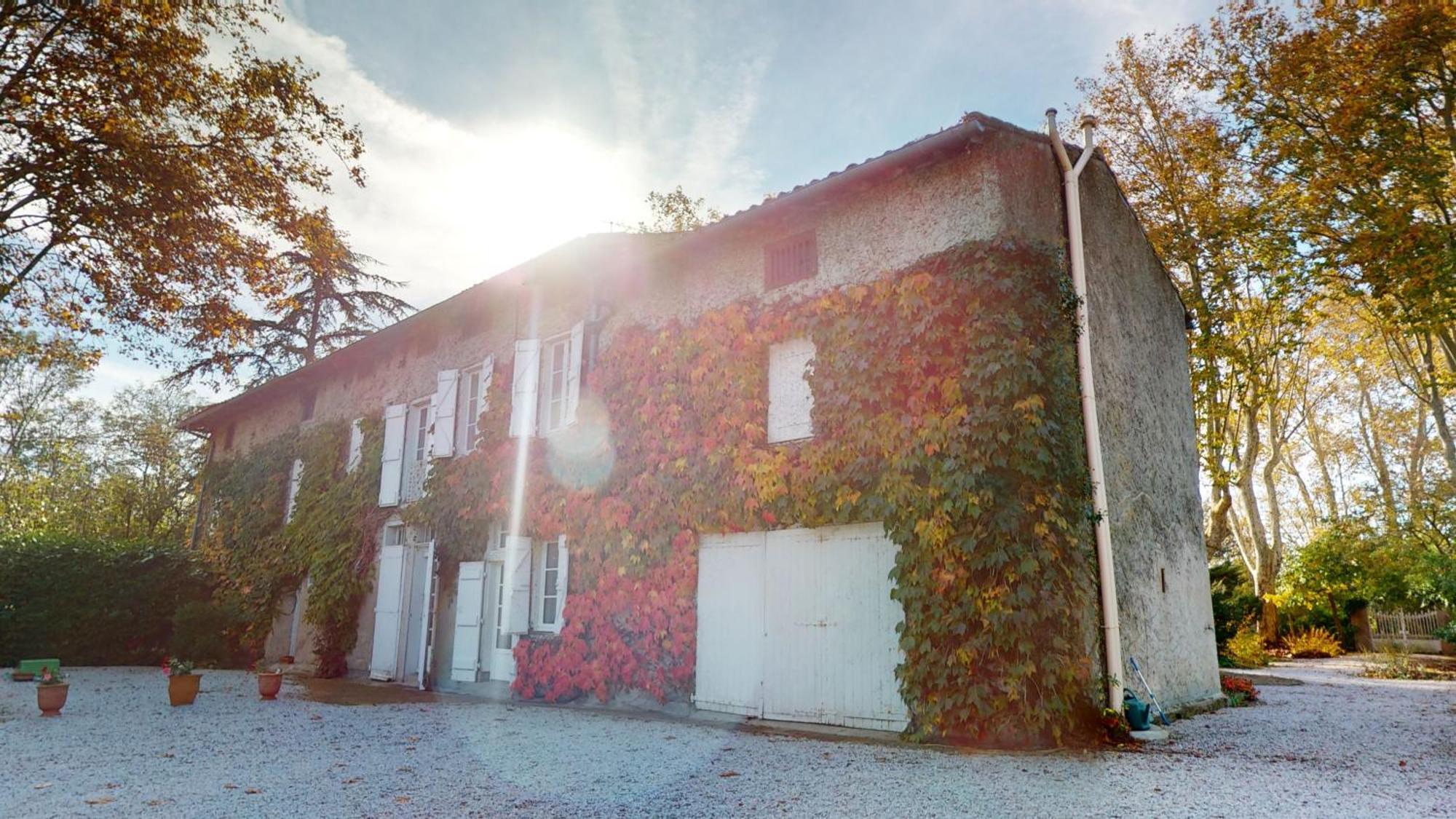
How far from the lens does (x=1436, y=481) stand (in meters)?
21.2

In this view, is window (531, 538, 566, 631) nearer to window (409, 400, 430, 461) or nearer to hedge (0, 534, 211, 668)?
window (409, 400, 430, 461)

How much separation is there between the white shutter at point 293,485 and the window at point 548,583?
269 inches

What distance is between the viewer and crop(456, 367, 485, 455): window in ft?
37.3

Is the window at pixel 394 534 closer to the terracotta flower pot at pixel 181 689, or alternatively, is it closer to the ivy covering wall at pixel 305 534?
the ivy covering wall at pixel 305 534

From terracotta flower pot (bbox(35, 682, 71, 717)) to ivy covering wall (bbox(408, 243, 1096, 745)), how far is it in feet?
14.1

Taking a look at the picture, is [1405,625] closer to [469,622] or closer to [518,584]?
[518,584]

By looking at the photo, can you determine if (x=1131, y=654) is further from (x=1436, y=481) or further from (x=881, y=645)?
(x=1436, y=481)

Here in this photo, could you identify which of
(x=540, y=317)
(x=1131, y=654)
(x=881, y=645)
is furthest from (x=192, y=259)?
(x=1131, y=654)

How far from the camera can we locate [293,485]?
577 inches

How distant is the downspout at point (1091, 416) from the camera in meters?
6.41

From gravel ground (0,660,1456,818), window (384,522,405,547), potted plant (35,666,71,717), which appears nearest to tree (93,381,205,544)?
window (384,522,405,547)

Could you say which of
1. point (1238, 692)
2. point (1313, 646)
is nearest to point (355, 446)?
point (1238, 692)

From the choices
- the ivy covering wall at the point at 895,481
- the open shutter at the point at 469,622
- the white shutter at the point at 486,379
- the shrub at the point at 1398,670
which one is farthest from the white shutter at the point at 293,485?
the shrub at the point at 1398,670

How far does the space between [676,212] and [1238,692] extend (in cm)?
1680
